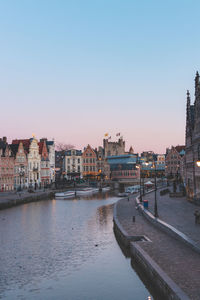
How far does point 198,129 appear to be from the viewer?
46.1 metres

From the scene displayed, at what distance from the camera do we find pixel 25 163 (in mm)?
110125

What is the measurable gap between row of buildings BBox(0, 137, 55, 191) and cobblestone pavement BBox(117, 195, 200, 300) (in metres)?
70.7

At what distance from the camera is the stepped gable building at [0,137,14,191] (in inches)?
3727

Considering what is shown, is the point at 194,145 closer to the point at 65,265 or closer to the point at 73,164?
the point at 65,265

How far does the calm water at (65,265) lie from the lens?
19.4 meters

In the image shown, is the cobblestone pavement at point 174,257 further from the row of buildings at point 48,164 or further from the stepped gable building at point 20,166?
the stepped gable building at point 20,166

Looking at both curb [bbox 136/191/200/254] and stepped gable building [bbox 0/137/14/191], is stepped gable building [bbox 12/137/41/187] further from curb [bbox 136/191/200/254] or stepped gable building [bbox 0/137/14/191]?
curb [bbox 136/191/200/254]

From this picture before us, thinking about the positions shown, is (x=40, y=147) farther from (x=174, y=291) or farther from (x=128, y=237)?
(x=174, y=291)

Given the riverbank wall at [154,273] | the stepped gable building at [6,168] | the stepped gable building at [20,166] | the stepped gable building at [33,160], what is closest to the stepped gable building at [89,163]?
the stepped gable building at [33,160]

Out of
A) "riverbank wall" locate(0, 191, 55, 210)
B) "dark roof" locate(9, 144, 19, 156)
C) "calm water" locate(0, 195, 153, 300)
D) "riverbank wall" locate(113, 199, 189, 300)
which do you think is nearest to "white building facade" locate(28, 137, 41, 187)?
"dark roof" locate(9, 144, 19, 156)

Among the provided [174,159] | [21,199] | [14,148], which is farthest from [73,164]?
[21,199]

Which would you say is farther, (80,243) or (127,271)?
(80,243)

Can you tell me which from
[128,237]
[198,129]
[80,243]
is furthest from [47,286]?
[198,129]

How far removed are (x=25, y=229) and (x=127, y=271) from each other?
20.5 m
